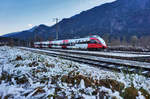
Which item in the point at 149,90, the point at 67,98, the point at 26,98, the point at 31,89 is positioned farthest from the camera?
the point at 149,90

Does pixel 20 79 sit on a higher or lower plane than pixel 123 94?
higher

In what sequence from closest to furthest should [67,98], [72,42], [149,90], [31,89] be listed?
[67,98]
[31,89]
[149,90]
[72,42]

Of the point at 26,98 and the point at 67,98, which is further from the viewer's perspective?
the point at 67,98

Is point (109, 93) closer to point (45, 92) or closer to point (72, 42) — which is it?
point (45, 92)

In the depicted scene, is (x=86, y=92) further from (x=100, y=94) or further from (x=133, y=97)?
(x=133, y=97)

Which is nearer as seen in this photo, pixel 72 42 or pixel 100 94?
pixel 100 94

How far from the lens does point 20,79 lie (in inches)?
109

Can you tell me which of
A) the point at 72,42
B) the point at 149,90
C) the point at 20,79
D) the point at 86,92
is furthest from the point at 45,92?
the point at 72,42

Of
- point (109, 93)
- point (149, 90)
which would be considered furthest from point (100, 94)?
point (149, 90)

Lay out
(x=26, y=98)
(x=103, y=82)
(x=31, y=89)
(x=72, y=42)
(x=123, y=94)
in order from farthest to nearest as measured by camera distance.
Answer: (x=72, y=42)
(x=103, y=82)
(x=123, y=94)
(x=31, y=89)
(x=26, y=98)

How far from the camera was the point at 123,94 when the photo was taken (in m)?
2.38

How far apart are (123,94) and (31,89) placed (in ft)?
6.12

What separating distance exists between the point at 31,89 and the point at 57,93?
0.52 metres

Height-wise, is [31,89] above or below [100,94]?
above
